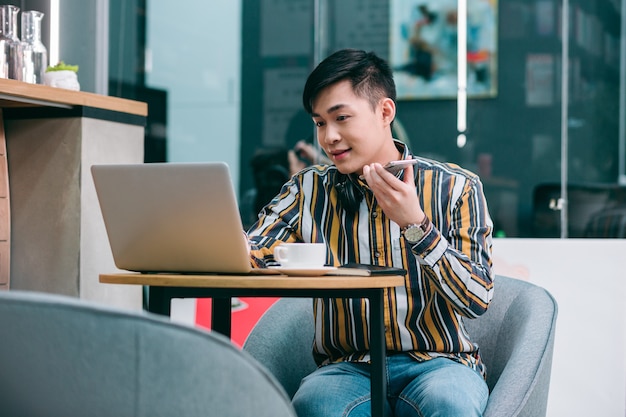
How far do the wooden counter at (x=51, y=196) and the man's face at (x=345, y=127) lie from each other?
0.95 meters

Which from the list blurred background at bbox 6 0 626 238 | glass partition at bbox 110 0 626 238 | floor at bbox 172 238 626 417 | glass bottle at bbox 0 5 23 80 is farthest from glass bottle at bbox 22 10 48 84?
glass partition at bbox 110 0 626 238

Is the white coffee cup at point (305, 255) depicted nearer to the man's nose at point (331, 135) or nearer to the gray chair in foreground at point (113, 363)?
the man's nose at point (331, 135)

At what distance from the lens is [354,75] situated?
5.69 feet

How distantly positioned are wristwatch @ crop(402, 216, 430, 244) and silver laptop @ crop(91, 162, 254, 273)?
311 millimetres

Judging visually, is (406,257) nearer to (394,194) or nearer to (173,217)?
(394,194)

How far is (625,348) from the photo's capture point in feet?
7.63

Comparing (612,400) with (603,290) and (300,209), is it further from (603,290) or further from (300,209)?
(300,209)

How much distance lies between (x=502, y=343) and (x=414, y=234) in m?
0.50

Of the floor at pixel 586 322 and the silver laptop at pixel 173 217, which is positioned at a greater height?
the silver laptop at pixel 173 217

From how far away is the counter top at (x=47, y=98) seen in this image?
83.2 inches

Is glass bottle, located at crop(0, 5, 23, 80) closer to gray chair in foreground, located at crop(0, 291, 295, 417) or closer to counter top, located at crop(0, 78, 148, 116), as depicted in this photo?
counter top, located at crop(0, 78, 148, 116)

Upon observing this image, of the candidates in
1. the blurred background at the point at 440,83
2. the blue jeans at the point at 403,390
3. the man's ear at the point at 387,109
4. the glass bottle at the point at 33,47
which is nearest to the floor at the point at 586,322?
the blue jeans at the point at 403,390

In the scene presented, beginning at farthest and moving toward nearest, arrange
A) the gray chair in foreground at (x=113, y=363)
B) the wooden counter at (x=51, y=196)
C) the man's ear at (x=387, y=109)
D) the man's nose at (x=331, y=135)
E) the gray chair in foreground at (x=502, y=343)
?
the wooden counter at (x=51, y=196) → the man's ear at (x=387, y=109) → the man's nose at (x=331, y=135) → the gray chair in foreground at (x=502, y=343) → the gray chair in foreground at (x=113, y=363)

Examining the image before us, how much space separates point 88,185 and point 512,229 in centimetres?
260
